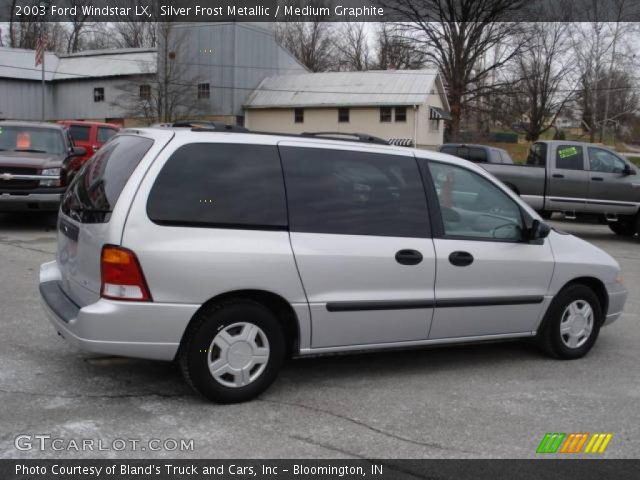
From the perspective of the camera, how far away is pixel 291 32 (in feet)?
212

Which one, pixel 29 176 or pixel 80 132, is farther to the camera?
pixel 80 132

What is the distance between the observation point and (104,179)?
4402mm

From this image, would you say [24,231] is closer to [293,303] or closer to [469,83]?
[293,303]

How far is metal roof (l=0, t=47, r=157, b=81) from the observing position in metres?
46.9

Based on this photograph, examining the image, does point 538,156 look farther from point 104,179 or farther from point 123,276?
point 123,276

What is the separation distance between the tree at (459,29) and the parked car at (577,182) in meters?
31.5

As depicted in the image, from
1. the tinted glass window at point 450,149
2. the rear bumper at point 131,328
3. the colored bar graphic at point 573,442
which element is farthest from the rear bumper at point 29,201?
the colored bar graphic at point 573,442

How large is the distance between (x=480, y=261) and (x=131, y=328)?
2577mm

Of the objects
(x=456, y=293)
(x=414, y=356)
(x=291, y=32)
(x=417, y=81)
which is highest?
(x=291, y=32)

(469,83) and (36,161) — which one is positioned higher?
(469,83)

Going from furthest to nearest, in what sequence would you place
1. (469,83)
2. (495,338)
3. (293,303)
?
(469,83)
(495,338)
(293,303)

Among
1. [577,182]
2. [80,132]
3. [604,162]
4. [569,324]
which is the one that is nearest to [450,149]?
[577,182]
